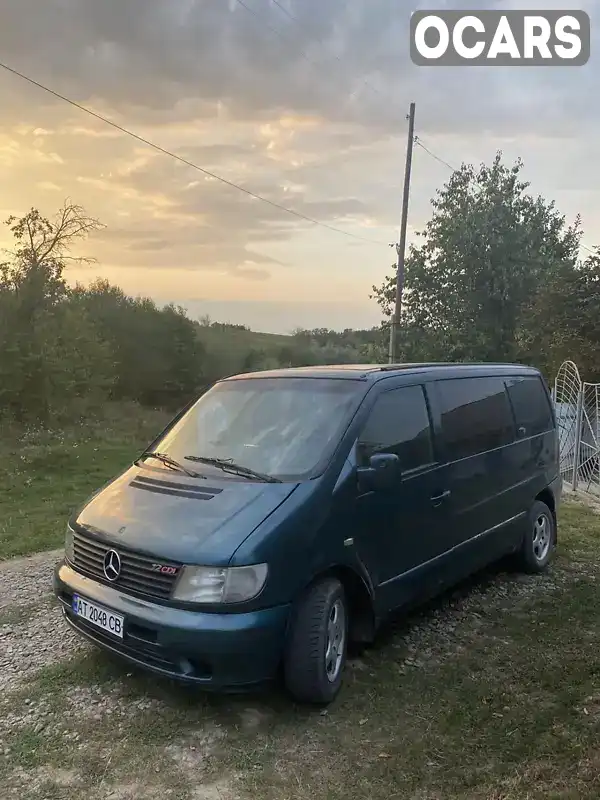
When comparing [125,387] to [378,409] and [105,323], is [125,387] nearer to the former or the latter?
[105,323]

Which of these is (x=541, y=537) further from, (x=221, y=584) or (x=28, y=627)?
(x=28, y=627)

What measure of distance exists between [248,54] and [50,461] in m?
8.09

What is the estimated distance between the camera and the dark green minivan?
2912 millimetres

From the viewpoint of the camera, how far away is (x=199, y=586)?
2.90 metres

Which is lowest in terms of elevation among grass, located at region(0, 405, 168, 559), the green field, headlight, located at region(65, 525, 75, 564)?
grass, located at region(0, 405, 168, 559)

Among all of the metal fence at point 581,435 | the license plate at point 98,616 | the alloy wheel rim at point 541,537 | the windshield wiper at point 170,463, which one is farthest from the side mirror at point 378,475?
the metal fence at point 581,435

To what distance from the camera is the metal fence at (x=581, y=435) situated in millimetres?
9961

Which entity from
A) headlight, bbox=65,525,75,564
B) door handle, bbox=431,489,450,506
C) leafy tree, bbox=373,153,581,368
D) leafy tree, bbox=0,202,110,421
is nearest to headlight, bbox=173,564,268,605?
headlight, bbox=65,525,75,564

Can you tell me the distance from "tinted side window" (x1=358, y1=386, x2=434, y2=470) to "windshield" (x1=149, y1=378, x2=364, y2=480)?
0.17 m

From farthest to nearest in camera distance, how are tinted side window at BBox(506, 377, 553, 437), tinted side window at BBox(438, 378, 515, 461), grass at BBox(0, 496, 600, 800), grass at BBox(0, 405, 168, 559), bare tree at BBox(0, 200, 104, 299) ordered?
1. bare tree at BBox(0, 200, 104, 299)
2. grass at BBox(0, 405, 168, 559)
3. tinted side window at BBox(506, 377, 553, 437)
4. tinted side window at BBox(438, 378, 515, 461)
5. grass at BBox(0, 496, 600, 800)

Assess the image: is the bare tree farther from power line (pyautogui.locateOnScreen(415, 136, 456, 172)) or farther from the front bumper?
the front bumper

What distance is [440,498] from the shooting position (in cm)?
412

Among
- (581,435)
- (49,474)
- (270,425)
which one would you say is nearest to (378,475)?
(270,425)

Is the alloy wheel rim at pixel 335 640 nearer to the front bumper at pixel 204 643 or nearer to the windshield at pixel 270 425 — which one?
the front bumper at pixel 204 643
